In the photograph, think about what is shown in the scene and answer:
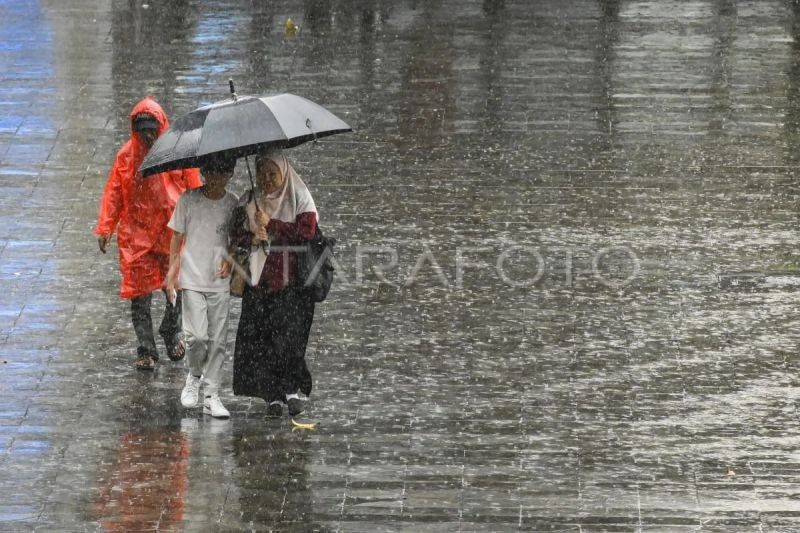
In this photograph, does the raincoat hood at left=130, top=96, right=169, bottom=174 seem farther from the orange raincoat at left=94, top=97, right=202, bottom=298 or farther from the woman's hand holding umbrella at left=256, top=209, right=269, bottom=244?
the woman's hand holding umbrella at left=256, top=209, right=269, bottom=244

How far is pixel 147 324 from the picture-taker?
962 centimetres

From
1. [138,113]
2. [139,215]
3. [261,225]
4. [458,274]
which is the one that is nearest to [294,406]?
[261,225]

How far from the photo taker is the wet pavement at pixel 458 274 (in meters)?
7.95

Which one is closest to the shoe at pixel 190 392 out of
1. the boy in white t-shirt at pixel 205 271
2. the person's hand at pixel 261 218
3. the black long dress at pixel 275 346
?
the boy in white t-shirt at pixel 205 271

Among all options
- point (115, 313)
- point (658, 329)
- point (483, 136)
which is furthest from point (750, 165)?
point (115, 313)

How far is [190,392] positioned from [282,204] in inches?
46.2

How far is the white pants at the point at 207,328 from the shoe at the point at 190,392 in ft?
0.41

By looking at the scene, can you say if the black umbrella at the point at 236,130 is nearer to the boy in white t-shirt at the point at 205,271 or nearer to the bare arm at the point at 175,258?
the boy in white t-shirt at the point at 205,271

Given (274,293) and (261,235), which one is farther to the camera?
(274,293)

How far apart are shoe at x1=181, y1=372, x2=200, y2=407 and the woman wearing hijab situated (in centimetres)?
25

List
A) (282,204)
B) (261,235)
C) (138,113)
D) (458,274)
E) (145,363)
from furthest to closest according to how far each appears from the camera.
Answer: (458,274) < (145,363) < (138,113) < (282,204) < (261,235)

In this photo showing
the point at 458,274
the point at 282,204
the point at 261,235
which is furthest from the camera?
the point at 458,274

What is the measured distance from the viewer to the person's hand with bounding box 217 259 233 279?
28.8ft

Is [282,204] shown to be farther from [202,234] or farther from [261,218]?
[202,234]
